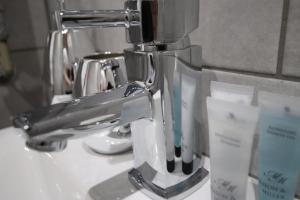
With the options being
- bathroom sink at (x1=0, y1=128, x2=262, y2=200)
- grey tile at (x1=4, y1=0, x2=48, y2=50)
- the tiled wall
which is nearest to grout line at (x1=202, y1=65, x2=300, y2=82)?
the tiled wall

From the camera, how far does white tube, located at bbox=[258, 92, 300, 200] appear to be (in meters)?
0.15

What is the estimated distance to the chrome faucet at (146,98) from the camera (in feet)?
0.53

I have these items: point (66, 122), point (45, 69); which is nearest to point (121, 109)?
point (66, 122)

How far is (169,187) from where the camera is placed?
22cm

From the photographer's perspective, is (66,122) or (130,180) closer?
(66,122)

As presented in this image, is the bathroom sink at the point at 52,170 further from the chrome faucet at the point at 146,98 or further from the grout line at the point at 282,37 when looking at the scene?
the grout line at the point at 282,37

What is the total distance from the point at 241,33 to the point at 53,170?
0.90 feet

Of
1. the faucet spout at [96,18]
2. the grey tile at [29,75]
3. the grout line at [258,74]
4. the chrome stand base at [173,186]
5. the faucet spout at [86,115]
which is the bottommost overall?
the chrome stand base at [173,186]

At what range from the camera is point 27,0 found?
1.89ft

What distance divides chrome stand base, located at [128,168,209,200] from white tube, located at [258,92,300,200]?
0.08m

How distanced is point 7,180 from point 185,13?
11.8 inches

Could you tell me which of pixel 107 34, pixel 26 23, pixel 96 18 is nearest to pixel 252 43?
pixel 96 18

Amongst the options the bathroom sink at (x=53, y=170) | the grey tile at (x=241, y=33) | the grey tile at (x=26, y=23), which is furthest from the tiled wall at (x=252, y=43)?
the grey tile at (x=26, y=23)

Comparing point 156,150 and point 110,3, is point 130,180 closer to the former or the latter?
point 156,150
